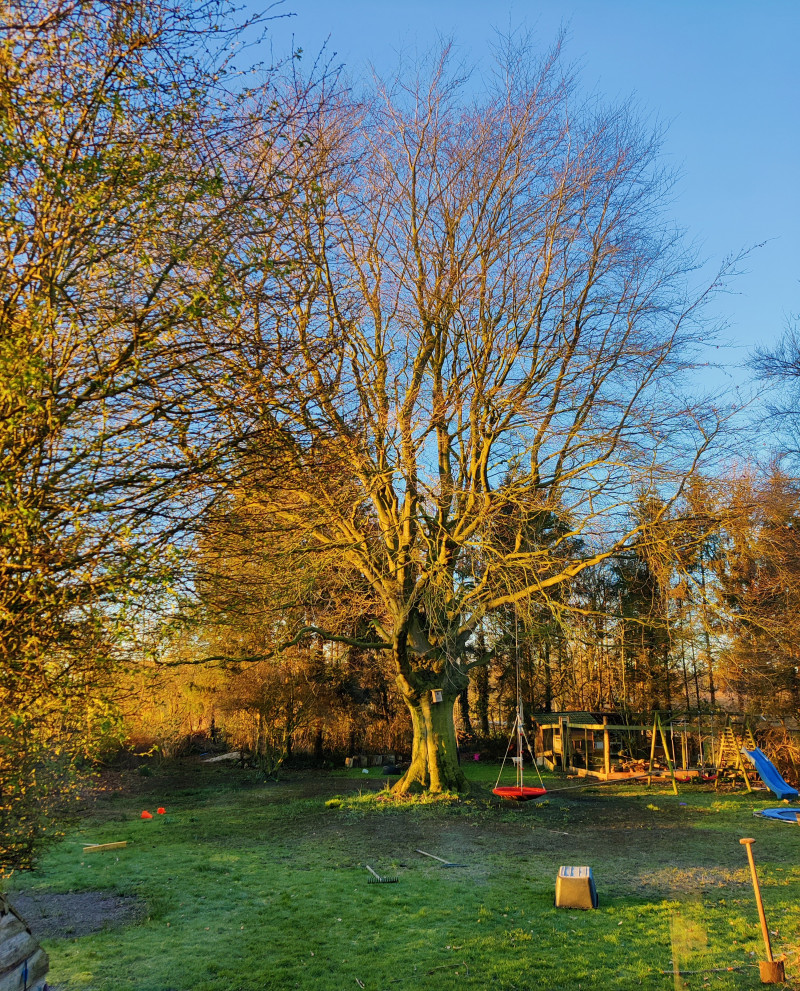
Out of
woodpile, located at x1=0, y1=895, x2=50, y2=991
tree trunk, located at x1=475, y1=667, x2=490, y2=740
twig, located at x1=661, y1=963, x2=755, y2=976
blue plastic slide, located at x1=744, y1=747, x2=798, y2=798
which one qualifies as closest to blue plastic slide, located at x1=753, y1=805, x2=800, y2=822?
blue plastic slide, located at x1=744, y1=747, x2=798, y2=798

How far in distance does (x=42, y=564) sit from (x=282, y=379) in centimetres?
169

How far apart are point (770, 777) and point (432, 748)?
22.4 feet

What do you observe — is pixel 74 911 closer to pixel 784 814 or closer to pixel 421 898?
pixel 421 898

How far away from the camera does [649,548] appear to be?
11664 millimetres

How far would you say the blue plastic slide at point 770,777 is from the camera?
13938 millimetres

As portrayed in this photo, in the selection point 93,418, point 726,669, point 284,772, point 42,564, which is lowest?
point 284,772

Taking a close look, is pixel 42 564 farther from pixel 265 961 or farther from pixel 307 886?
pixel 307 886

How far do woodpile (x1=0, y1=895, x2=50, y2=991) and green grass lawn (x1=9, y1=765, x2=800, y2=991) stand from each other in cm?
72

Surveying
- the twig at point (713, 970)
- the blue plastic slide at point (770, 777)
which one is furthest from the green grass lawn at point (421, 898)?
the blue plastic slide at point (770, 777)

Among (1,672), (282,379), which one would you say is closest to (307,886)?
(1,672)

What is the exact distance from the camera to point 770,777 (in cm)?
1447

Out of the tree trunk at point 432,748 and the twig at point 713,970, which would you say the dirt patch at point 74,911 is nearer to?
the twig at point 713,970

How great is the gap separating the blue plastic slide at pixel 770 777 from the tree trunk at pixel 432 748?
5.88 m

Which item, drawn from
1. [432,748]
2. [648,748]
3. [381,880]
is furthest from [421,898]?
[648,748]
